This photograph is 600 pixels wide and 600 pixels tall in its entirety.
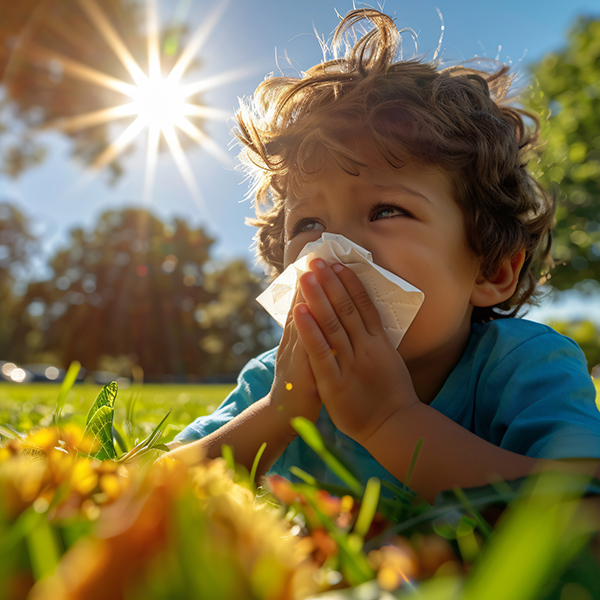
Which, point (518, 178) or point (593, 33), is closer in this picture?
A: point (518, 178)

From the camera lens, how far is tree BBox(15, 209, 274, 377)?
2545cm

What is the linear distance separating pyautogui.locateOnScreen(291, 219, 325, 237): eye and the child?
0.01 metres

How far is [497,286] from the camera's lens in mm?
2104

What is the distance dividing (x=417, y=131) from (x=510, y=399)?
3.74ft

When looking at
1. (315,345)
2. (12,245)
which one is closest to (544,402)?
(315,345)

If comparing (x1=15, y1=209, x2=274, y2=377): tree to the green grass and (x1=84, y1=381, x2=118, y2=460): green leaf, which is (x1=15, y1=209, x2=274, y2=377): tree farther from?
(x1=84, y1=381, x2=118, y2=460): green leaf

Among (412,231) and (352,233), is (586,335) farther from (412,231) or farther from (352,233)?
(352,233)

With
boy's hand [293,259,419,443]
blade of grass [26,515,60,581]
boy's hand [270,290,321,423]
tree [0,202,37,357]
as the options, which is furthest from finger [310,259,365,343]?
tree [0,202,37,357]

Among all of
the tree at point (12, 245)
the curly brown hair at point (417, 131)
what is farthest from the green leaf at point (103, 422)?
the tree at point (12, 245)

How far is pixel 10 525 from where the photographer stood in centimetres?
41

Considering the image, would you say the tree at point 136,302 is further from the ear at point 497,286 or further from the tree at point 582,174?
the ear at point 497,286

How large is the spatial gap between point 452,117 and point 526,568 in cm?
213

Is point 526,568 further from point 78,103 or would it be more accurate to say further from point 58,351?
point 58,351

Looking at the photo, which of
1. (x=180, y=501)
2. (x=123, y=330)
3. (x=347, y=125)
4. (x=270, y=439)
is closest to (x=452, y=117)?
(x=347, y=125)
